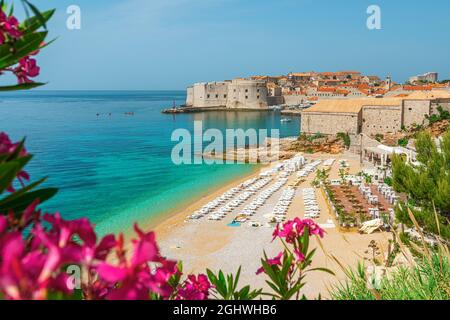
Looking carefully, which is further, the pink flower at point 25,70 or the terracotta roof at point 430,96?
the terracotta roof at point 430,96

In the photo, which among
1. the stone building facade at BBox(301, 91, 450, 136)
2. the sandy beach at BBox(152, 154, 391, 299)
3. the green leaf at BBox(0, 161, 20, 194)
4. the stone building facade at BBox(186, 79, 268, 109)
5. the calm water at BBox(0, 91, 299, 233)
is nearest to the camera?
the green leaf at BBox(0, 161, 20, 194)

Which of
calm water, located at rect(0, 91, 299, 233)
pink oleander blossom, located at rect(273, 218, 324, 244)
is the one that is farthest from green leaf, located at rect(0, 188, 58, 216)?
calm water, located at rect(0, 91, 299, 233)

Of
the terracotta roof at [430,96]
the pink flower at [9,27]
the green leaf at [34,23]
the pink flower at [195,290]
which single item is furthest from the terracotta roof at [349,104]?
the pink flower at [9,27]

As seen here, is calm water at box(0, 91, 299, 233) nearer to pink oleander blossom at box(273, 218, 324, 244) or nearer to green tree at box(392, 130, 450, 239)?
green tree at box(392, 130, 450, 239)

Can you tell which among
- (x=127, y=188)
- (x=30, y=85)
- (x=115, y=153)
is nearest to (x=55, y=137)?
(x=115, y=153)

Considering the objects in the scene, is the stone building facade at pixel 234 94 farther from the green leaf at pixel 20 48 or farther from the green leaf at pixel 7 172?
the green leaf at pixel 7 172
